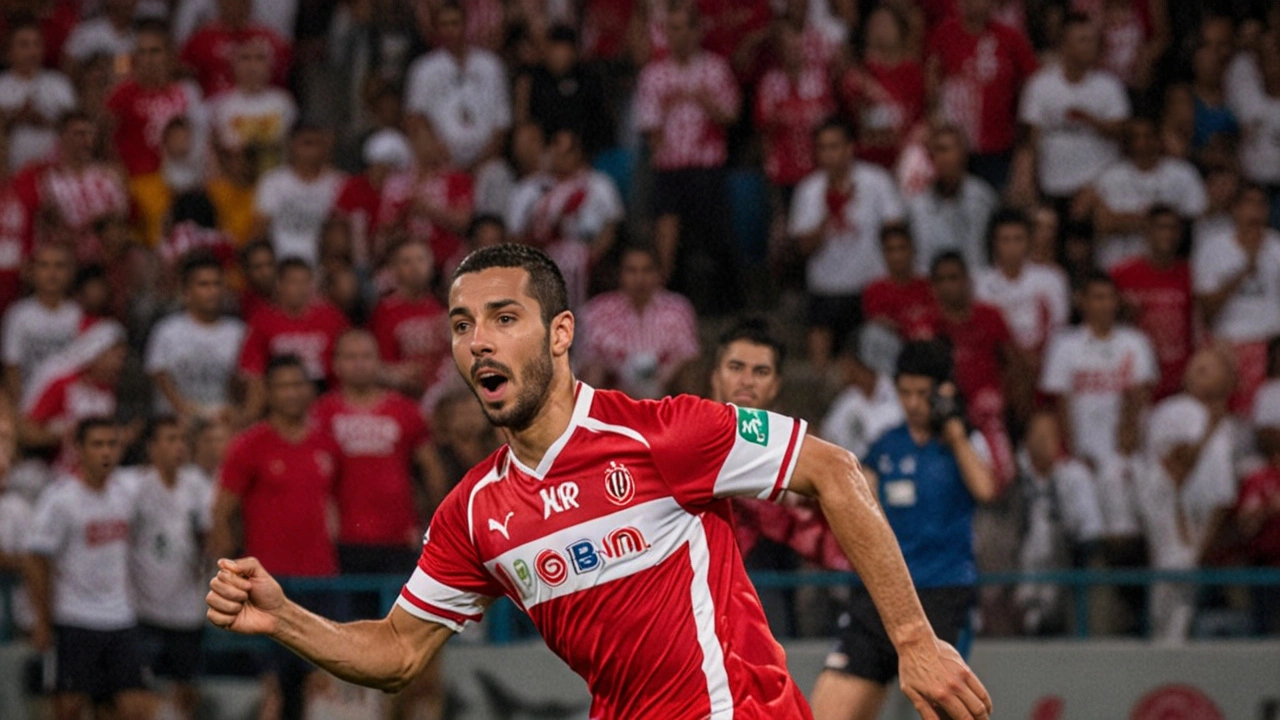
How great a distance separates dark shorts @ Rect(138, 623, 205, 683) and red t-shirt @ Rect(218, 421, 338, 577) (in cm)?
77

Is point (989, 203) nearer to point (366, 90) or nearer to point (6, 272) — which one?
point (366, 90)

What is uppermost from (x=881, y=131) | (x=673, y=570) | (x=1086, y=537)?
(x=881, y=131)

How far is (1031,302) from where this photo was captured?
11320 millimetres

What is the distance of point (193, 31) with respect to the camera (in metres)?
14.2

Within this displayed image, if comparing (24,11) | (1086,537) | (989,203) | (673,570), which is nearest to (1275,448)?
(1086,537)

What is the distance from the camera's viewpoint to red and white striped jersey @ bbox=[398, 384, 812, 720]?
4605 millimetres

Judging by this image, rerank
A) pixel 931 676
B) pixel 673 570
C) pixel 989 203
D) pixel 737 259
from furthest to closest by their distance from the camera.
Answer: pixel 737 259
pixel 989 203
pixel 673 570
pixel 931 676

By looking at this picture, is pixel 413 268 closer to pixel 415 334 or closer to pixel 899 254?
pixel 415 334

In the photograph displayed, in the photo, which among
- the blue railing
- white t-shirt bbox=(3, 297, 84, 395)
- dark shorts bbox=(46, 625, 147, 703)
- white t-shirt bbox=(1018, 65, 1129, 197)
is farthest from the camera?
white t-shirt bbox=(1018, 65, 1129, 197)

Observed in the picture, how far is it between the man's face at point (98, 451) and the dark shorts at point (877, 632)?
449 cm

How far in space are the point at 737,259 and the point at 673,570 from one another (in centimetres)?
816

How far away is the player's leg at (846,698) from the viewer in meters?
7.63

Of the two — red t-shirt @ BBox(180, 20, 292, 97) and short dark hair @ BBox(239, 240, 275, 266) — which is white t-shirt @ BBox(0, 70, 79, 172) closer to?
red t-shirt @ BBox(180, 20, 292, 97)

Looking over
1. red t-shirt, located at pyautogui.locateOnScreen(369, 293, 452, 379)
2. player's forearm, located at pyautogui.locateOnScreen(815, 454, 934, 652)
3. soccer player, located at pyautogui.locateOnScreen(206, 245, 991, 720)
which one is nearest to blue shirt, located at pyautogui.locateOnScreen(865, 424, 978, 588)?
soccer player, located at pyautogui.locateOnScreen(206, 245, 991, 720)
